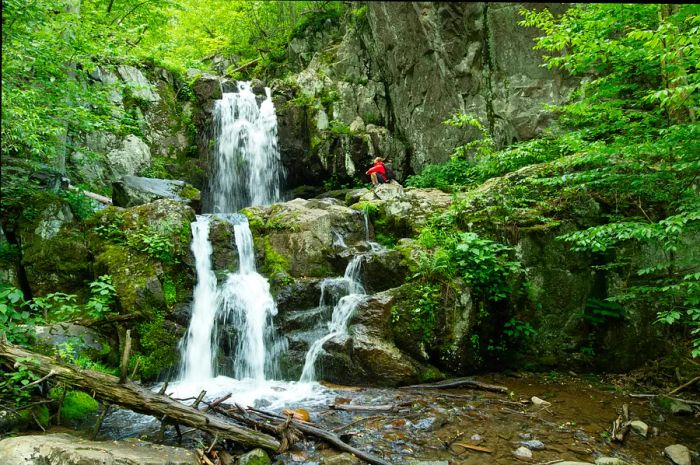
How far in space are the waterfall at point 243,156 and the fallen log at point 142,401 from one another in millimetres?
10340

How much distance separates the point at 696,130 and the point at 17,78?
9.25 m

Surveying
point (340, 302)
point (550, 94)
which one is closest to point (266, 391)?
point (340, 302)

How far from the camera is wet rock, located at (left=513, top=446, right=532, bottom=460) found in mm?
5035

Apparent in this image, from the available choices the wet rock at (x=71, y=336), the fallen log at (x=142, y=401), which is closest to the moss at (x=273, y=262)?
the wet rock at (x=71, y=336)

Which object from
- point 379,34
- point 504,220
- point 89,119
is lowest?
point 504,220

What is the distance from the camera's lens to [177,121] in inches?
625

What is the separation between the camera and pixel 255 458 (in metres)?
4.73

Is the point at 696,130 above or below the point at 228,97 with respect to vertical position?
below

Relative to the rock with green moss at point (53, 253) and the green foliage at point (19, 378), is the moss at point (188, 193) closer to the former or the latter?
the rock with green moss at point (53, 253)

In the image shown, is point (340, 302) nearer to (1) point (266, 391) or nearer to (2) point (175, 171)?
(1) point (266, 391)

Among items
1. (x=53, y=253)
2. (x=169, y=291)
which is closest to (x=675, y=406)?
(x=169, y=291)

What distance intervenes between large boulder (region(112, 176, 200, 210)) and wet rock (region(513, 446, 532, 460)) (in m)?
8.31

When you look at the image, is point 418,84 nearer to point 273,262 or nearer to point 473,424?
point 273,262

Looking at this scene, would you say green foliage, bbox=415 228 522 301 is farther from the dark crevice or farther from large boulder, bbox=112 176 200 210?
the dark crevice
